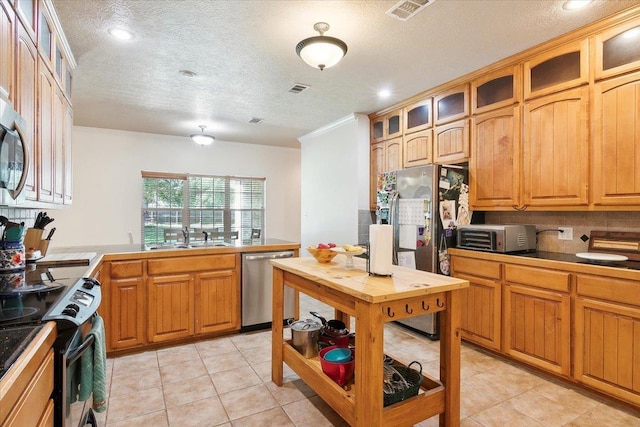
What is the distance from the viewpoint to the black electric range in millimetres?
959

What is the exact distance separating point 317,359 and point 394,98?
314 cm

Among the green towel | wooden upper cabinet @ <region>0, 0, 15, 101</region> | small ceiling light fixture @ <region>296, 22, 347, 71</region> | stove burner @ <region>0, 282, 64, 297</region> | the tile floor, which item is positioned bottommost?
the tile floor

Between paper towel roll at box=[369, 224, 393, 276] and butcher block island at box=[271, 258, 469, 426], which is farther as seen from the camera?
paper towel roll at box=[369, 224, 393, 276]

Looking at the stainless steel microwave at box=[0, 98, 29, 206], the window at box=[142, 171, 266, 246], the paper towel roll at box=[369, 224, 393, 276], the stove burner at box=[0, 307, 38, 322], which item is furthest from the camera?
the window at box=[142, 171, 266, 246]

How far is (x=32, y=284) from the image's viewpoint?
1675 mm

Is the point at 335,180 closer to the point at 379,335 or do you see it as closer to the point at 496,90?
the point at 496,90

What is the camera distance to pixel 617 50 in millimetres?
2375

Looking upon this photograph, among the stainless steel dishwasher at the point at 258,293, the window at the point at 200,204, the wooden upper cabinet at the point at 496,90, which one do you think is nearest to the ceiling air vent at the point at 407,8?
the wooden upper cabinet at the point at 496,90

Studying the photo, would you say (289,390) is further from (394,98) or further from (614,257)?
(394,98)

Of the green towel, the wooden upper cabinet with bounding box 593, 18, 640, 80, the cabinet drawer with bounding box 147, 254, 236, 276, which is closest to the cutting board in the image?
the cabinet drawer with bounding box 147, 254, 236, 276

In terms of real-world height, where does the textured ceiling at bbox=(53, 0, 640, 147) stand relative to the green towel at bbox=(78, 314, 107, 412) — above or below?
above

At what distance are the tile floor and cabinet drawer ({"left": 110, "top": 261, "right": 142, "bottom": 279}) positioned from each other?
2.39 ft

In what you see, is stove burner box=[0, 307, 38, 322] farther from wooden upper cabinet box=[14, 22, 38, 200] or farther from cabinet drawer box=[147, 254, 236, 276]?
cabinet drawer box=[147, 254, 236, 276]

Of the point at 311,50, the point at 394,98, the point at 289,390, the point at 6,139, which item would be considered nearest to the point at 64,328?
the point at 6,139
